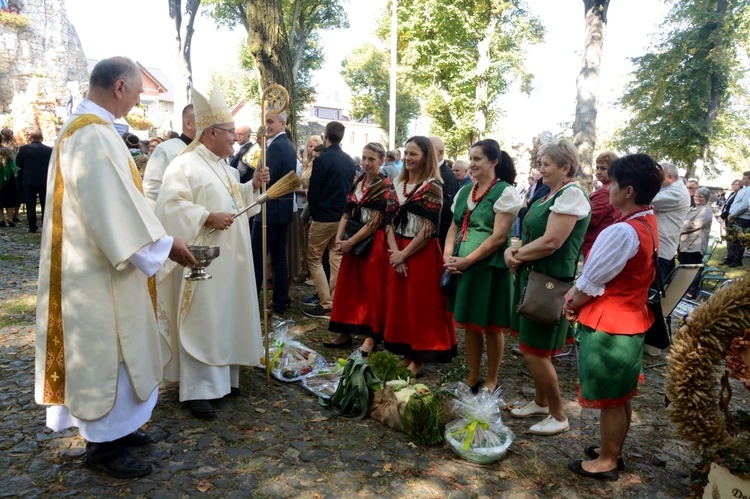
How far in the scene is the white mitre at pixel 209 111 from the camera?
12.9ft

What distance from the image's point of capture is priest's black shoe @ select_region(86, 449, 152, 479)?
3012 millimetres

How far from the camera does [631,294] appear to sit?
119 inches

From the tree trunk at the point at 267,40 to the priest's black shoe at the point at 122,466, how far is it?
5821mm

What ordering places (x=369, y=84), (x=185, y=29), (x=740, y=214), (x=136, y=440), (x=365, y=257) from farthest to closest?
(x=369, y=84), (x=185, y=29), (x=740, y=214), (x=365, y=257), (x=136, y=440)

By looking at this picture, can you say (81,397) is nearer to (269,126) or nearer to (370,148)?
(370,148)

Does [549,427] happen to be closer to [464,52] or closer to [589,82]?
[589,82]

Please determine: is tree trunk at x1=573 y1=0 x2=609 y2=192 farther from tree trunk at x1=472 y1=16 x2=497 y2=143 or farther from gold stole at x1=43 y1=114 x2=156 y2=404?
tree trunk at x1=472 y1=16 x2=497 y2=143

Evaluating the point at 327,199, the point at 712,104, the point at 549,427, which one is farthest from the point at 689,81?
the point at 549,427

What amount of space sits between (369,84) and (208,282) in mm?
47323

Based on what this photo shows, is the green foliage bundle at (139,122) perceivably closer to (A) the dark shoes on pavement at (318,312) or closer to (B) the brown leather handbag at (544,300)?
(A) the dark shoes on pavement at (318,312)

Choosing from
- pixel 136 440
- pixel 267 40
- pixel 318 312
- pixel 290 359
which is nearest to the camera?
pixel 136 440

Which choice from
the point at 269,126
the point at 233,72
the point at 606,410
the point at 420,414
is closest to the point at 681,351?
the point at 606,410

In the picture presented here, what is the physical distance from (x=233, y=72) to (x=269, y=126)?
74746mm

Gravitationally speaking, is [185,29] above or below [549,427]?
above
